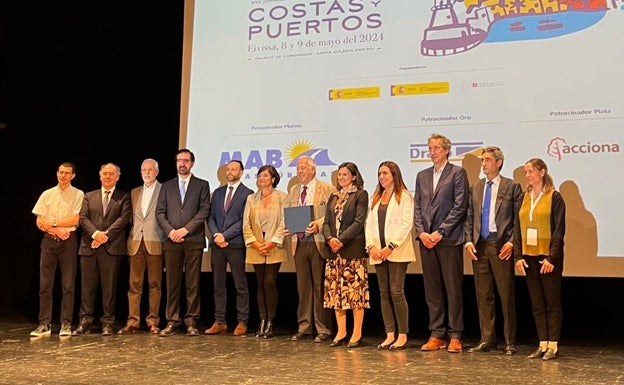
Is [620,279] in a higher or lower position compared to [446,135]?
lower

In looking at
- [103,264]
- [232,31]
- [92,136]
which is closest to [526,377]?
[103,264]

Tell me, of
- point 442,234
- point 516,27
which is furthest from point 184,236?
point 516,27

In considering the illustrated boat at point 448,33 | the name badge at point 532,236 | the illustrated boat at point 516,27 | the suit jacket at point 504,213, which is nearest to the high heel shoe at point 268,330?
the suit jacket at point 504,213

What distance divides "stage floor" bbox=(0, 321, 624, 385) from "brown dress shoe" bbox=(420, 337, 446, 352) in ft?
0.21

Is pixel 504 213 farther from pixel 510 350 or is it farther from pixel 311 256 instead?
pixel 311 256

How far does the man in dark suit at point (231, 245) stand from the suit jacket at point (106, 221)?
2.35 ft

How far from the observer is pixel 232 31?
20.7ft

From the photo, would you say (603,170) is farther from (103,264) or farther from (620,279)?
(103,264)

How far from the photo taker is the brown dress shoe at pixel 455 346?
4.80 metres

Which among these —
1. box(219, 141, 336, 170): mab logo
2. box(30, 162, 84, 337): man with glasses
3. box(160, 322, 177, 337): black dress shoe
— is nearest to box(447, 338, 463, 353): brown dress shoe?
box(219, 141, 336, 170): mab logo

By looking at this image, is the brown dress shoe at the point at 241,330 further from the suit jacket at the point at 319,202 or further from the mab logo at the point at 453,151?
the mab logo at the point at 453,151

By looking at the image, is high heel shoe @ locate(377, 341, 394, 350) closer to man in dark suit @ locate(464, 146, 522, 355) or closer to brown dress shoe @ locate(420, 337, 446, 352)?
brown dress shoe @ locate(420, 337, 446, 352)

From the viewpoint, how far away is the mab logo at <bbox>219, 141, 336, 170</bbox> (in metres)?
5.82

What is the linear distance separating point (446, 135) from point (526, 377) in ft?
6.82
